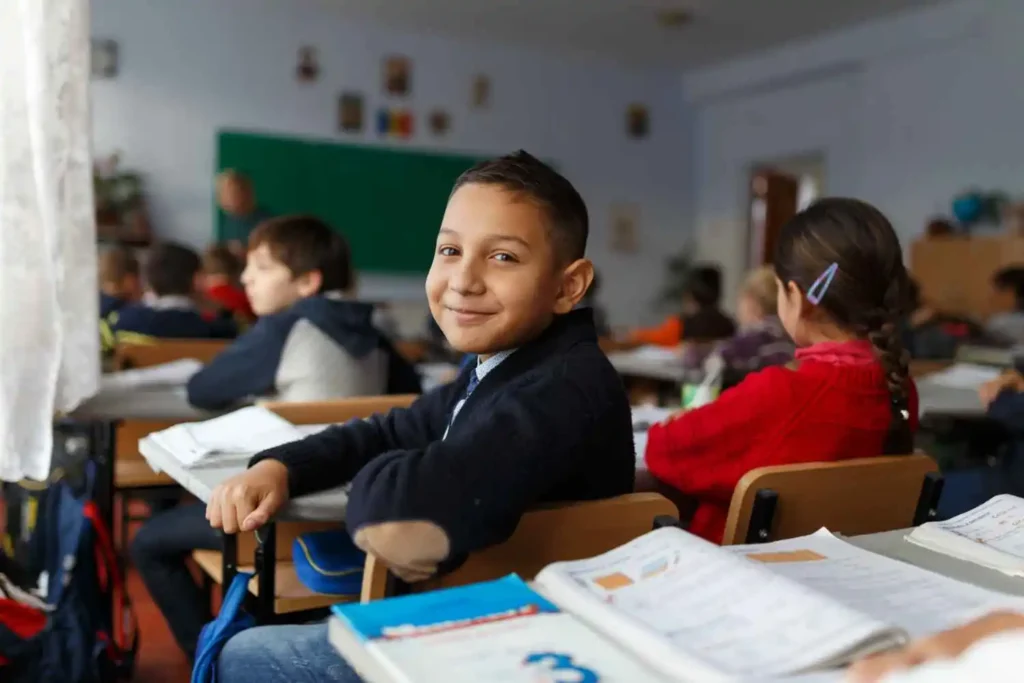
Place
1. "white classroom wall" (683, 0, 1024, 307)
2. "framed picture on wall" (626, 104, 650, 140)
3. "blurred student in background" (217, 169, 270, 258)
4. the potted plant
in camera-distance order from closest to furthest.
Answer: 1. "blurred student in background" (217, 169, 270, 258)
2. the potted plant
3. "white classroom wall" (683, 0, 1024, 307)
4. "framed picture on wall" (626, 104, 650, 140)

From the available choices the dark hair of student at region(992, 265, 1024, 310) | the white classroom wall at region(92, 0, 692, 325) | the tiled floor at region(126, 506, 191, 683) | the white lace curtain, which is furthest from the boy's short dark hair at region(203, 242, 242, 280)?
the dark hair of student at region(992, 265, 1024, 310)

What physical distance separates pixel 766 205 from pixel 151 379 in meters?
6.82

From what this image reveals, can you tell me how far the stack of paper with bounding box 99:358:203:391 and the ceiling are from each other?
4593 millimetres

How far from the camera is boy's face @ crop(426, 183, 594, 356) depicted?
4.15 ft

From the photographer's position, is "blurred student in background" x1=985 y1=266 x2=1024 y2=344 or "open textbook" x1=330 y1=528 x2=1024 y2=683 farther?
"blurred student in background" x1=985 y1=266 x2=1024 y2=344

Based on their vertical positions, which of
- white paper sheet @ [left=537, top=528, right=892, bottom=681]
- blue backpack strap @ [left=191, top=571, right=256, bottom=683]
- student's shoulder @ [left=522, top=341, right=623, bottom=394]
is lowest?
blue backpack strap @ [left=191, top=571, right=256, bottom=683]

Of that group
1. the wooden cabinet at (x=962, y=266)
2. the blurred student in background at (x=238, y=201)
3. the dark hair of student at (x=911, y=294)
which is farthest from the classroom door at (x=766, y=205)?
the blurred student in background at (x=238, y=201)

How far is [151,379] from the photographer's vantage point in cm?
272

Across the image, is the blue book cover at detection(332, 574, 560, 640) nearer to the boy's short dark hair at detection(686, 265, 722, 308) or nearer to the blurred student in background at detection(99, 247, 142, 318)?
the blurred student in background at detection(99, 247, 142, 318)

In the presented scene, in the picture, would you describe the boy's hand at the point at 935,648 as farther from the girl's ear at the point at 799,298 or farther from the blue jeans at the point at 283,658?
the girl's ear at the point at 799,298

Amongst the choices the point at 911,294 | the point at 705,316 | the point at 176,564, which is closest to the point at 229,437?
the point at 176,564

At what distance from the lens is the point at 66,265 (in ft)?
6.18

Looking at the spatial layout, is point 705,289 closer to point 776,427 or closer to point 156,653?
point 156,653

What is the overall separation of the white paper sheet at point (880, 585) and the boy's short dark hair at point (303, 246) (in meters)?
1.62
